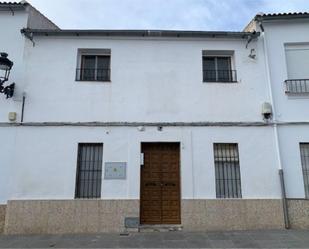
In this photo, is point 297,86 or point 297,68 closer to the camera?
point 297,86

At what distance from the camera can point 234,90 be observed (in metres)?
8.97

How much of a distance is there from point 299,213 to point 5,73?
9.48m

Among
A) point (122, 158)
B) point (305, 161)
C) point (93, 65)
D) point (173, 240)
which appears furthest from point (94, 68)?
point (305, 161)

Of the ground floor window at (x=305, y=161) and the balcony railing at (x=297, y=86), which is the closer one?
the ground floor window at (x=305, y=161)

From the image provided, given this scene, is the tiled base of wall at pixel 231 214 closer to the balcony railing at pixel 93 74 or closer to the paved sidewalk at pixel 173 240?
the paved sidewalk at pixel 173 240

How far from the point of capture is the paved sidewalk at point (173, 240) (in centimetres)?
682

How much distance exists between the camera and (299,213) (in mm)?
8234

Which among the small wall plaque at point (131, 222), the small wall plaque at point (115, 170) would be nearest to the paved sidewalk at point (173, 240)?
the small wall plaque at point (131, 222)

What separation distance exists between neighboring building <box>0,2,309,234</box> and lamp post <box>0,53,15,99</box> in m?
0.19

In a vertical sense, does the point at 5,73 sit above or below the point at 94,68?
below

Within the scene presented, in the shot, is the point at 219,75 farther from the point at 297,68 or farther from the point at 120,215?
the point at 120,215

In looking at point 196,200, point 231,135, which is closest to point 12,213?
point 196,200

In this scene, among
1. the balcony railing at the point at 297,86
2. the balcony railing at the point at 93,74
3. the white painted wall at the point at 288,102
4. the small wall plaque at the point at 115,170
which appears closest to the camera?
the small wall plaque at the point at 115,170

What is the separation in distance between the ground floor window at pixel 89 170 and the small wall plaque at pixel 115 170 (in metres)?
0.25
